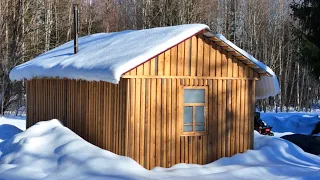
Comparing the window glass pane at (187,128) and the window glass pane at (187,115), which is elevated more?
the window glass pane at (187,115)

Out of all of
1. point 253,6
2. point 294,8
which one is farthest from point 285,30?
point 294,8

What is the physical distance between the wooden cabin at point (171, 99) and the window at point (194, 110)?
1.0 inches

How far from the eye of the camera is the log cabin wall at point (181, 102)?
1035cm

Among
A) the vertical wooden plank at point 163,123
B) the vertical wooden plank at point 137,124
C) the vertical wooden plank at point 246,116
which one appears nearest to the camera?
the vertical wooden plank at point 137,124

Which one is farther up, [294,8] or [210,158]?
[294,8]

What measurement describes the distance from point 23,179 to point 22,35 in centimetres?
1905

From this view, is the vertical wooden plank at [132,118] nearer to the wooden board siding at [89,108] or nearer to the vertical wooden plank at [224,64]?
the wooden board siding at [89,108]

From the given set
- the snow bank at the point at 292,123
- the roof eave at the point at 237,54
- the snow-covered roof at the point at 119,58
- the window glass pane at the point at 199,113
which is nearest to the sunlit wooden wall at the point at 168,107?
the roof eave at the point at 237,54

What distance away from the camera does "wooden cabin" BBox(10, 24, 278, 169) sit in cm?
1030

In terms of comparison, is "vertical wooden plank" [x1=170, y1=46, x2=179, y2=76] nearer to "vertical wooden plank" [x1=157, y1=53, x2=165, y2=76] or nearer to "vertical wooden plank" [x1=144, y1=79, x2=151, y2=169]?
"vertical wooden plank" [x1=157, y1=53, x2=165, y2=76]

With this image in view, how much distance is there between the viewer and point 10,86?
26.5 m

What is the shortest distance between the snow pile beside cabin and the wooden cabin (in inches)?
17.6

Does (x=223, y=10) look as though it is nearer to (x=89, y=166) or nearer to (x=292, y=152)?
(x=292, y=152)

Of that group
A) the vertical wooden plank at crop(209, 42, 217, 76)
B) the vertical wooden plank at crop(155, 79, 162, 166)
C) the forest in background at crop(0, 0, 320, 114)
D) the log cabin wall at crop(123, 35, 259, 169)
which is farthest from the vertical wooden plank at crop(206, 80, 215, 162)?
the forest in background at crop(0, 0, 320, 114)
